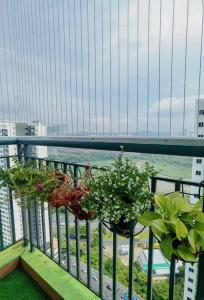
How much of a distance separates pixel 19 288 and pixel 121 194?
141cm

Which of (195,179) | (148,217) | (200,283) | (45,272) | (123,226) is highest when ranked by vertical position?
(195,179)

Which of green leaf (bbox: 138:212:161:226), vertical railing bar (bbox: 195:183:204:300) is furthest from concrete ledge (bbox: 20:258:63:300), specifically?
green leaf (bbox: 138:212:161:226)

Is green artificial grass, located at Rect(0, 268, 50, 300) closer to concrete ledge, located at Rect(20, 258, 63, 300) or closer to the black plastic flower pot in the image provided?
concrete ledge, located at Rect(20, 258, 63, 300)

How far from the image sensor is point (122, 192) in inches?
42.6

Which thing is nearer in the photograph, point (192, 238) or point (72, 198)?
point (192, 238)

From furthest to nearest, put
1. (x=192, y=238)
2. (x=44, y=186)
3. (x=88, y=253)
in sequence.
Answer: (x=88, y=253) → (x=44, y=186) → (x=192, y=238)

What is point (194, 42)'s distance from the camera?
212cm

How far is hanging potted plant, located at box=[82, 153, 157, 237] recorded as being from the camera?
1.07 meters

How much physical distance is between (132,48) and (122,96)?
0.61 metres

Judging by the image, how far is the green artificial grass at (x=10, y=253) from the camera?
82.0 inches

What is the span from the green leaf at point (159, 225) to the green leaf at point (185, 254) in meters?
0.08

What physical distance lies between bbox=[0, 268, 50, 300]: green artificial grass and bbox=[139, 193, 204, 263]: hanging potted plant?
1.37 meters

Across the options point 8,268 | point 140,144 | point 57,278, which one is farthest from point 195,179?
point 8,268

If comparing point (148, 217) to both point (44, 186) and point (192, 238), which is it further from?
point (44, 186)
